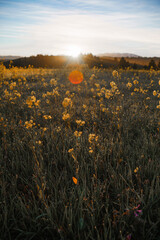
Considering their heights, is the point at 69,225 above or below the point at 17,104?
below

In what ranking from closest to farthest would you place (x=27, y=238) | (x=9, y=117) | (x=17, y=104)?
(x=27, y=238)
(x=9, y=117)
(x=17, y=104)

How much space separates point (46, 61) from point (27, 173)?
35.4 metres

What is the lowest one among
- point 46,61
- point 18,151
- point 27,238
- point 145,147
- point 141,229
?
point 27,238

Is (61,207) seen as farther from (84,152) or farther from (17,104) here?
(17,104)

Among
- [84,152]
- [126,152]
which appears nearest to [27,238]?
[84,152]

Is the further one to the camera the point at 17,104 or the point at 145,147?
the point at 17,104

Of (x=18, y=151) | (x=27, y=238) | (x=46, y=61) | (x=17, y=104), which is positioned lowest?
(x=27, y=238)

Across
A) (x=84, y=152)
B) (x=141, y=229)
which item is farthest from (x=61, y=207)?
(x=84, y=152)

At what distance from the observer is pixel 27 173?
208cm

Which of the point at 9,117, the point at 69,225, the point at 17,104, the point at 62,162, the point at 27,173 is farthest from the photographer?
the point at 17,104

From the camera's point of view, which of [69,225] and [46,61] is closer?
[69,225]

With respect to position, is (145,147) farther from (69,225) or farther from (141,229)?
(69,225)

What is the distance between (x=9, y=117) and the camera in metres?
3.88

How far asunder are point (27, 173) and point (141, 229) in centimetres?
145
